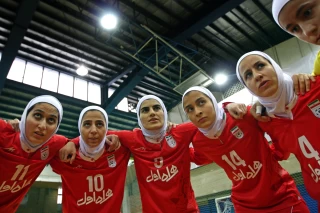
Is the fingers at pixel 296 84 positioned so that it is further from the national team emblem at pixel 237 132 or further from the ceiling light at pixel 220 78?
the ceiling light at pixel 220 78

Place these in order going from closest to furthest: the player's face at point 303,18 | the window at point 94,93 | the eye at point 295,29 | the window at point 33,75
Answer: the player's face at point 303,18 < the eye at point 295,29 < the window at point 33,75 < the window at point 94,93

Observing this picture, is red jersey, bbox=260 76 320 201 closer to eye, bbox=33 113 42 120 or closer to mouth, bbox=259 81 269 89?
mouth, bbox=259 81 269 89

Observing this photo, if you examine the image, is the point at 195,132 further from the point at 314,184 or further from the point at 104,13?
the point at 104,13

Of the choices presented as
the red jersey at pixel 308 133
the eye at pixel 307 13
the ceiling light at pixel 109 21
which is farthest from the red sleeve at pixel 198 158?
the ceiling light at pixel 109 21

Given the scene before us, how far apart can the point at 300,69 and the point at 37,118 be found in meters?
8.66

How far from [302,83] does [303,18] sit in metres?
0.62

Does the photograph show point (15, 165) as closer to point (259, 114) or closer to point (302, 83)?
point (259, 114)

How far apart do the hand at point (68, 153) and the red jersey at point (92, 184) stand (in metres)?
0.07

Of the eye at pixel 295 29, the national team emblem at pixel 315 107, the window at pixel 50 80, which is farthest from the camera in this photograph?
the window at pixel 50 80

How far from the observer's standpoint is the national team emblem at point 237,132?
245 centimetres

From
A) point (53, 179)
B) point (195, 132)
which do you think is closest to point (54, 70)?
point (53, 179)

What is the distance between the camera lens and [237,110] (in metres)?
2.49

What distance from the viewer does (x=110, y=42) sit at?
8.26 meters

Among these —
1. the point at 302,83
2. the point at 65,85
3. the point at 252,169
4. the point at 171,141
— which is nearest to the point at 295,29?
the point at 302,83
